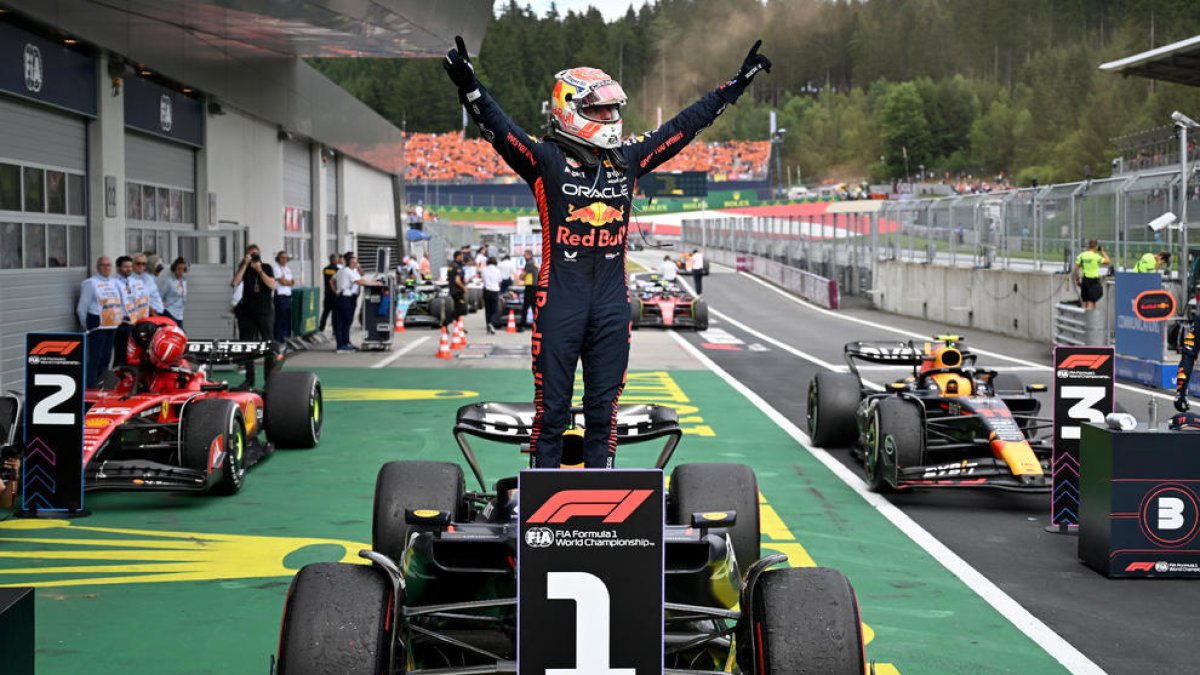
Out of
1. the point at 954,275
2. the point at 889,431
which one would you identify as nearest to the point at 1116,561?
the point at 889,431

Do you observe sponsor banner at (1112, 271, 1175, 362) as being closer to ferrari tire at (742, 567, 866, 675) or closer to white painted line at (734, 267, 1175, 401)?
white painted line at (734, 267, 1175, 401)

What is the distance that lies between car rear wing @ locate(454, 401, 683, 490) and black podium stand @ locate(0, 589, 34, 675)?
2645mm

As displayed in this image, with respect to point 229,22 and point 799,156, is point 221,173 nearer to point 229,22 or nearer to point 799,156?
point 229,22

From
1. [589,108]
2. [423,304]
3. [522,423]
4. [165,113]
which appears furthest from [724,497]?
[423,304]

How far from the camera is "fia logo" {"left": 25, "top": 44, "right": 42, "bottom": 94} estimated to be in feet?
52.0

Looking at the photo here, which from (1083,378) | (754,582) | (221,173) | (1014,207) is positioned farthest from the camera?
(1014,207)

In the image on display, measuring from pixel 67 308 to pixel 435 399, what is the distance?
482 cm

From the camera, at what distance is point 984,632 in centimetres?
679

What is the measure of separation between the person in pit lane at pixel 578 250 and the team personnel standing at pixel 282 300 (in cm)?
1893

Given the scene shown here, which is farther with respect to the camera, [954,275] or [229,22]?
[954,275]

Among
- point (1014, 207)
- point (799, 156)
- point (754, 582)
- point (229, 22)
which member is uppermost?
point (799, 156)

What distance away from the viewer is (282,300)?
79.3ft

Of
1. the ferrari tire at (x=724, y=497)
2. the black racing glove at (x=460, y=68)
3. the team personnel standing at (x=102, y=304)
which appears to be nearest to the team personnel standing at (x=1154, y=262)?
the team personnel standing at (x=102, y=304)

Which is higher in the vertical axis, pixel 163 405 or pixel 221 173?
pixel 221 173
